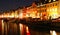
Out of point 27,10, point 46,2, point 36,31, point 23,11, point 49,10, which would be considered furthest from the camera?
point 23,11

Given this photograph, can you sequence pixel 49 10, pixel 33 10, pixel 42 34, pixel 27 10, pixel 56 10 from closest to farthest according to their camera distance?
pixel 42 34
pixel 56 10
pixel 49 10
pixel 33 10
pixel 27 10

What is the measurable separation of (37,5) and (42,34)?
21510 millimetres

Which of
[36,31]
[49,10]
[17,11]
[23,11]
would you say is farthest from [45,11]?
[36,31]

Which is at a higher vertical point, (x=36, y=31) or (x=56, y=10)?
(x=56, y=10)

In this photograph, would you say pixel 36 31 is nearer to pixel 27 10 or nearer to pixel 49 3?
pixel 49 3

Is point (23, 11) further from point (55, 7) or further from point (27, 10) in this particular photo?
point (55, 7)

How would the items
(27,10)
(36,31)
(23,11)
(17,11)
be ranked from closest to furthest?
(36,31)
(27,10)
(23,11)
(17,11)

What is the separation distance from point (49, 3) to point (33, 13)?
4.17m

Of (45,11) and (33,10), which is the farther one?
(33,10)

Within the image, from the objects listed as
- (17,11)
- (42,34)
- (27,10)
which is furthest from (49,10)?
(42,34)

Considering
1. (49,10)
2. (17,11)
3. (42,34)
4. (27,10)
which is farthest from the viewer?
(17,11)

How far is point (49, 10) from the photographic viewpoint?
91.4ft

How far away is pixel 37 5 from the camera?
31484 mm

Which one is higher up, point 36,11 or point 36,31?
point 36,11
